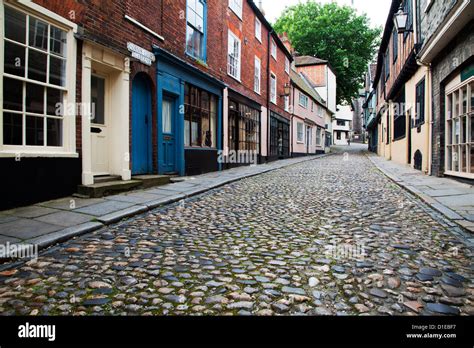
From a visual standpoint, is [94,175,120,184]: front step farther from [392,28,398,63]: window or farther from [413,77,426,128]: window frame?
[392,28,398,63]: window

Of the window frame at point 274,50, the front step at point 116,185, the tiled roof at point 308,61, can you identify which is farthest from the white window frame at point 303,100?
the front step at point 116,185

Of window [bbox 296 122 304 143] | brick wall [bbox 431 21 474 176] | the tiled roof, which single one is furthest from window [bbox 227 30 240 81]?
the tiled roof

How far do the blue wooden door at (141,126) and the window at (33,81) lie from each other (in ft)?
7.77

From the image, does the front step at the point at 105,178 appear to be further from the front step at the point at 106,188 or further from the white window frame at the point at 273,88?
the white window frame at the point at 273,88

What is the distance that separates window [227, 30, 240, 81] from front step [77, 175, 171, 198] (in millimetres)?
7369

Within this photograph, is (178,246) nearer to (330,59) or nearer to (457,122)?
(457,122)

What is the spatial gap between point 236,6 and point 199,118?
6.31m

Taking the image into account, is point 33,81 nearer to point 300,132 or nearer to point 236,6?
point 236,6

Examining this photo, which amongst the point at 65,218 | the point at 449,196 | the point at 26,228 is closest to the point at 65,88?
the point at 65,218

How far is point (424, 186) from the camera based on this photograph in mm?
7695

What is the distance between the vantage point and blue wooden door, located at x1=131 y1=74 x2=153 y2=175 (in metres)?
8.37

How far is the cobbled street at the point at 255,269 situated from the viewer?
231cm

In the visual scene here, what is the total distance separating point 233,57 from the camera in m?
14.5
